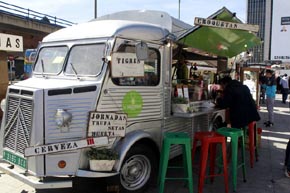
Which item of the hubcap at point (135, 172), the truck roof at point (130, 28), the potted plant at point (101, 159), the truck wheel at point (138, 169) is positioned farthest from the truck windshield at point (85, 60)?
the hubcap at point (135, 172)

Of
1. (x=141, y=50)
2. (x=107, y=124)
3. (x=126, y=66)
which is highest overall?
(x=141, y=50)

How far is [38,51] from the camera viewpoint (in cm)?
528

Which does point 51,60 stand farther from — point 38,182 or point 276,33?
point 276,33

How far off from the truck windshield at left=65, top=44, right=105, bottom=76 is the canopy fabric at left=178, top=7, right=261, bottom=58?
152cm

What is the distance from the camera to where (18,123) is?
13.4 feet

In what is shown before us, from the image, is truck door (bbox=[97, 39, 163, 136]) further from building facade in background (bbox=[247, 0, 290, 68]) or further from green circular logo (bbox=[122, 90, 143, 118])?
building facade in background (bbox=[247, 0, 290, 68])

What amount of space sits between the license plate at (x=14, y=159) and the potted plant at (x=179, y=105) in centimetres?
238

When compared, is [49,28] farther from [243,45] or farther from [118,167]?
[118,167]

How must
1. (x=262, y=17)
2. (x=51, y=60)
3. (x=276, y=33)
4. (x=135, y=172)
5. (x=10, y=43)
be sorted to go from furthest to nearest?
(x=262, y=17)
(x=276, y=33)
(x=10, y=43)
(x=51, y=60)
(x=135, y=172)

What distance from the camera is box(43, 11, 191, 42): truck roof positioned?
4402 mm

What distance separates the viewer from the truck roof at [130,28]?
4402mm

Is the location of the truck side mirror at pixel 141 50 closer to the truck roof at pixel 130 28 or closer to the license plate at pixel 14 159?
the truck roof at pixel 130 28

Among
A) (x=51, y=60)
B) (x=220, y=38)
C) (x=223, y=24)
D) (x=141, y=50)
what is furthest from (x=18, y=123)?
(x=220, y=38)

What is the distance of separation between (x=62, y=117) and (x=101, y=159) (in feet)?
2.26
